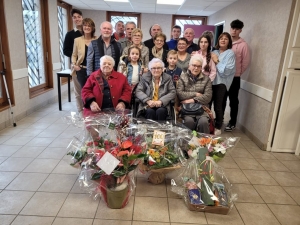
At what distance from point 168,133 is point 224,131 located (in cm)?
176

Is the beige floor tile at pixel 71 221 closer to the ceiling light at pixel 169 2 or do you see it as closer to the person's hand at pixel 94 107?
the person's hand at pixel 94 107

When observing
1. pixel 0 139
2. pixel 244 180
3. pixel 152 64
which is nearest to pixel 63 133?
pixel 0 139

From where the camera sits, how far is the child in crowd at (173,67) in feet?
9.02

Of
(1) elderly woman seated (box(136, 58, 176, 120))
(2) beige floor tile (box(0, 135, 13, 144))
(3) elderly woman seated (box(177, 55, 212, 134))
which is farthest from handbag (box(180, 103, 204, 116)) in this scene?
(2) beige floor tile (box(0, 135, 13, 144))

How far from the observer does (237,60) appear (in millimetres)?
3363

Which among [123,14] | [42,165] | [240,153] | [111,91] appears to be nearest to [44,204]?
[42,165]

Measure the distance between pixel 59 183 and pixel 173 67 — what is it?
5.73 ft

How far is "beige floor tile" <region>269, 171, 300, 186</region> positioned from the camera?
7.41ft

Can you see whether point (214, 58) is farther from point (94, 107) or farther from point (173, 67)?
point (94, 107)

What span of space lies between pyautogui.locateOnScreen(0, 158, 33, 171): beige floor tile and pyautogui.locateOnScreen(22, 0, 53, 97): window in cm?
201

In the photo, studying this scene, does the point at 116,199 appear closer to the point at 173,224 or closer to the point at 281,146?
the point at 173,224

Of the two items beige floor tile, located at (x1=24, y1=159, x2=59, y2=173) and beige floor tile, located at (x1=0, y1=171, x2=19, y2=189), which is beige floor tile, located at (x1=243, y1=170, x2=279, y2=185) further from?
beige floor tile, located at (x1=0, y1=171, x2=19, y2=189)

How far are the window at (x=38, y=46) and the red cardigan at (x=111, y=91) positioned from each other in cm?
210

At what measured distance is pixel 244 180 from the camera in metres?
2.27
